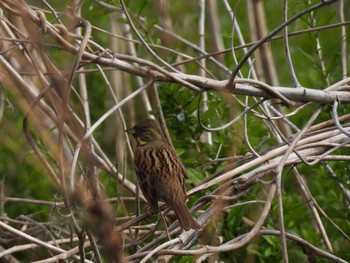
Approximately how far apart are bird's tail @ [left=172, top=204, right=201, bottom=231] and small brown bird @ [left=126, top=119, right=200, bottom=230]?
0.03 metres

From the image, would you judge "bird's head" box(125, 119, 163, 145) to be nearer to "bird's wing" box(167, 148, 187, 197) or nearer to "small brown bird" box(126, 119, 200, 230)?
"small brown bird" box(126, 119, 200, 230)

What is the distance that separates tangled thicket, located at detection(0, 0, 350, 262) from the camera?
2763 mm

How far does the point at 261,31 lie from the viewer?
5422 mm

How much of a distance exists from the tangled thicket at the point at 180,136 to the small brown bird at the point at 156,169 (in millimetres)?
73

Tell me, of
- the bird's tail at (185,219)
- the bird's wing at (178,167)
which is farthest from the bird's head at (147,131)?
the bird's tail at (185,219)

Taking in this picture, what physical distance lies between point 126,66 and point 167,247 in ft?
2.47

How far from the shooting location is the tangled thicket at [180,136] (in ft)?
9.06

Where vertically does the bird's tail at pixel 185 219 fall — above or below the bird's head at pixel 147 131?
below

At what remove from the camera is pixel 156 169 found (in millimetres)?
4090

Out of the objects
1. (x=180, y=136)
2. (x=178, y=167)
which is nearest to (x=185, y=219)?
(x=178, y=167)

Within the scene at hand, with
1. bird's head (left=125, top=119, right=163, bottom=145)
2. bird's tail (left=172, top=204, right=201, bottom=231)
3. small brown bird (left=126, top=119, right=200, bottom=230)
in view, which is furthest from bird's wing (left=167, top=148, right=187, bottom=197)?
bird's tail (left=172, top=204, right=201, bottom=231)

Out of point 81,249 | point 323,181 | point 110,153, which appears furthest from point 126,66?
point 110,153

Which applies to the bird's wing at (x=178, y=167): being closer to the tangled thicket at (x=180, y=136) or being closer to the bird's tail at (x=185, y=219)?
the tangled thicket at (x=180, y=136)

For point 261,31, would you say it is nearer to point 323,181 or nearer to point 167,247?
point 323,181
